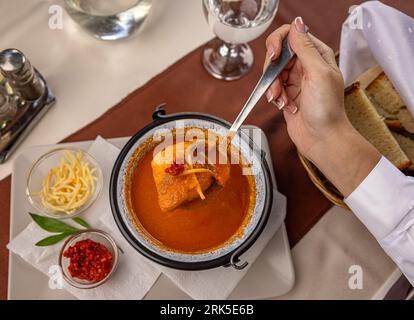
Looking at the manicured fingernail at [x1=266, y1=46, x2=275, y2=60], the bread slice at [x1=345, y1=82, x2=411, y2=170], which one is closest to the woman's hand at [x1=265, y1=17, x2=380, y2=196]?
the manicured fingernail at [x1=266, y1=46, x2=275, y2=60]

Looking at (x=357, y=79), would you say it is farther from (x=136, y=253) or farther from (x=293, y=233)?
(x=136, y=253)

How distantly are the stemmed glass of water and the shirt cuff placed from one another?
1.65 ft

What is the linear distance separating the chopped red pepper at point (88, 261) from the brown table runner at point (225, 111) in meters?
0.24

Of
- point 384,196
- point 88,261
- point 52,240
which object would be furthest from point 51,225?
point 384,196

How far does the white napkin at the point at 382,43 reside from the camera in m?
1.36

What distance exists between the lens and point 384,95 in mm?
1405

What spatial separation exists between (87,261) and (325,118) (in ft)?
2.29

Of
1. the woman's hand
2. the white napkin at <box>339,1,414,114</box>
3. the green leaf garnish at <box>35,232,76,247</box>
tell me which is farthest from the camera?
the white napkin at <box>339,1,414,114</box>

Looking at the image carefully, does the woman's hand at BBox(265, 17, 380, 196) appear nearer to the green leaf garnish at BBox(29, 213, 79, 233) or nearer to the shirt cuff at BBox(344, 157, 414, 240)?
the shirt cuff at BBox(344, 157, 414, 240)

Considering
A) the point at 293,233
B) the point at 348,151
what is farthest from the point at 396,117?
the point at 293,233

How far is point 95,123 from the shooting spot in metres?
1.43

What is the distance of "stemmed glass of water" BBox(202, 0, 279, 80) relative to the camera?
1.33 m

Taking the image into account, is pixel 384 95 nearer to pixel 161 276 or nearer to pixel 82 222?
pixel 161 276

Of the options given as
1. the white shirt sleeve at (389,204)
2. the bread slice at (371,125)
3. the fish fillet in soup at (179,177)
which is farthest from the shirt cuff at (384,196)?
the fish fillet in soup at (179,177)
